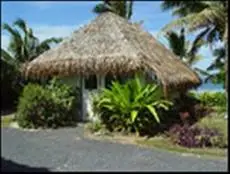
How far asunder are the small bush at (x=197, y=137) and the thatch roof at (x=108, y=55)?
291 cm

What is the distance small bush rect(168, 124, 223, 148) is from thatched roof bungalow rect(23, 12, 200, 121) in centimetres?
290

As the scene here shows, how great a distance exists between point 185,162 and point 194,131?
2.61m

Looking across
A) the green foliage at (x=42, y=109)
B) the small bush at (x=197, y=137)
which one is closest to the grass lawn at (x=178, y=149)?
the small bush at (x=197, y=137)

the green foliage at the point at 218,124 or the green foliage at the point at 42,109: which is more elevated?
the green foliage at the point at 42,109

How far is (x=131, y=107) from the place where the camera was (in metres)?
14.6

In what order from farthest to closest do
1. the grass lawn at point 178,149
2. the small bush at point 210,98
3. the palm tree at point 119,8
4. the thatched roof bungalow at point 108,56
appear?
1. the palm tree at point 119,8
2. the small bush at point 210,98
3. the thatched roof bungalow at point 108,56
4. the grass lawn at point 178,149

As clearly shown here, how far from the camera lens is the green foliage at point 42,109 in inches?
633

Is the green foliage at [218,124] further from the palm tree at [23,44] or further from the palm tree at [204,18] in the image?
the palm tree at [23,44]

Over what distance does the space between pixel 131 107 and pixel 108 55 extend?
2.95 meters

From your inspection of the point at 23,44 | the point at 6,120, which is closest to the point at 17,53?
the point at 23,44

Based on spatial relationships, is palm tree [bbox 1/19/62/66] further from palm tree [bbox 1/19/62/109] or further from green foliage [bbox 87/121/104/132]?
green foliage [bbox 87/121/104/132]

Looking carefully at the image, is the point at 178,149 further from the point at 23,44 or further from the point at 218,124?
the point at 23,44

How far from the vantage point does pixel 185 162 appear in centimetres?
1047

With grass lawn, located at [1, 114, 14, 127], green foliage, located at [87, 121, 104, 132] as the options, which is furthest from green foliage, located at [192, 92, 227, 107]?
green foliage, located at [87, 121, 104, 132]
